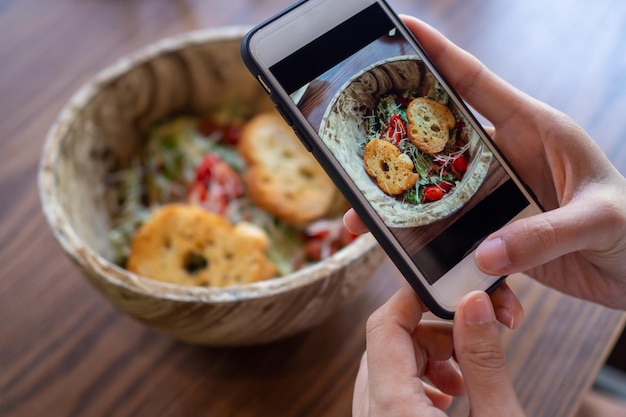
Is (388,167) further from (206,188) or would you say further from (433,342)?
(206,188)

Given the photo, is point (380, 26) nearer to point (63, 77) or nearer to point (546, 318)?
point (546, 318)

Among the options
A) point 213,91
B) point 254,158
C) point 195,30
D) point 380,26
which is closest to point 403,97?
point 380,26

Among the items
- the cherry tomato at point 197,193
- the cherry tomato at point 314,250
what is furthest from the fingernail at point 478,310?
the cherry tomato at point 197,193

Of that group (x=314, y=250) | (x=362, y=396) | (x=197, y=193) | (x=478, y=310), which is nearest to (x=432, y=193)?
(x=478, y=310)

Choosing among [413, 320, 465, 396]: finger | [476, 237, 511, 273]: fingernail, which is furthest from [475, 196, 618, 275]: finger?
[413, 320, 465, 396]: finger

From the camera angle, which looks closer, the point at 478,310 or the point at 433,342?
the point at 478,310

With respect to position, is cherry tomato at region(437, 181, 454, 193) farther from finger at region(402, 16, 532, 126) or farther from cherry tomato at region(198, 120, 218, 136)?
cherry tomato at region(198, 120, 218, 136)
